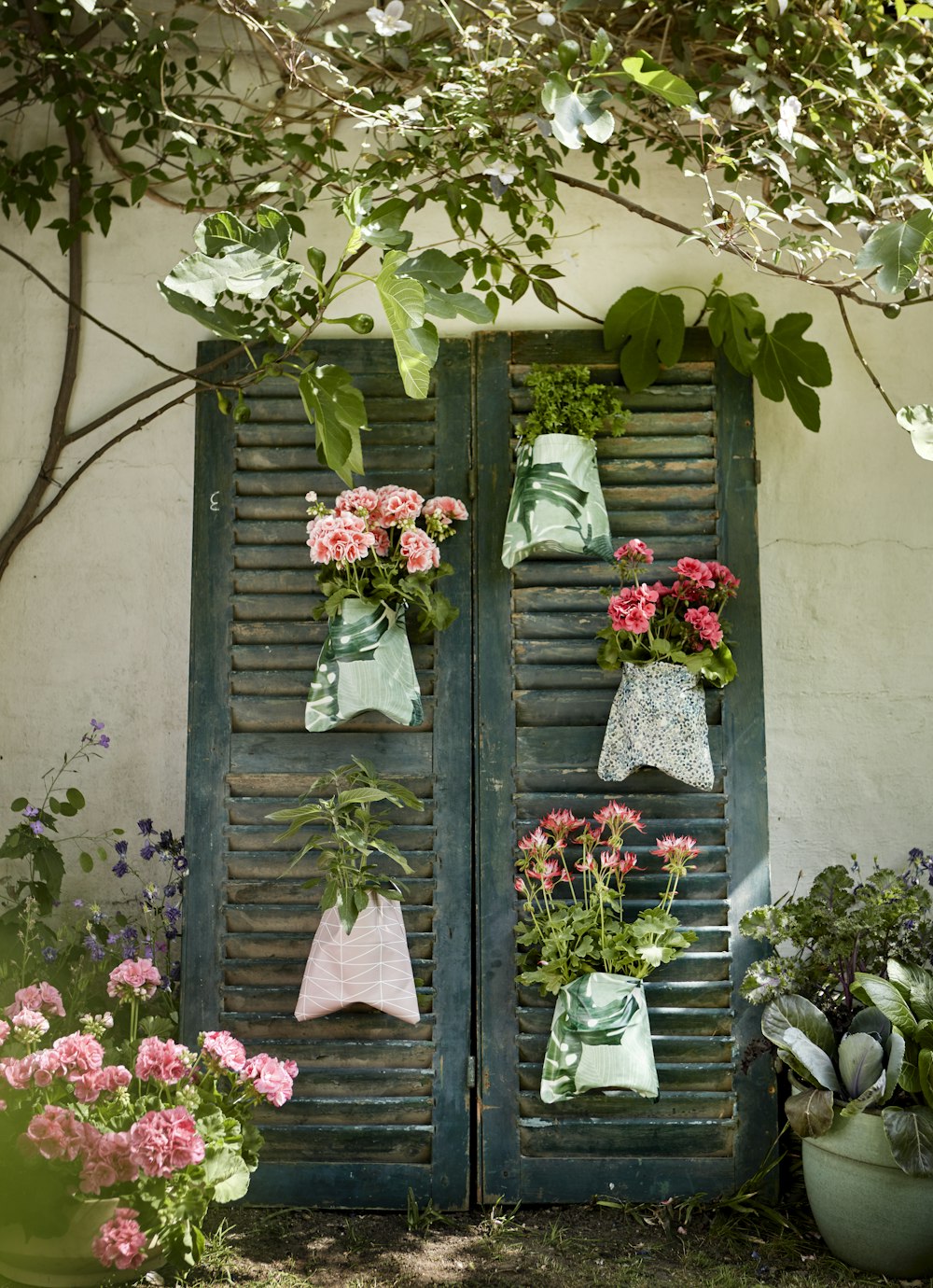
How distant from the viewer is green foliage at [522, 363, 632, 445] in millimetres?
2979

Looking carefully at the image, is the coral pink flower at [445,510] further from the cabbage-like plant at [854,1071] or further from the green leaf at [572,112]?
the cabbage-like plant at [854,1071]

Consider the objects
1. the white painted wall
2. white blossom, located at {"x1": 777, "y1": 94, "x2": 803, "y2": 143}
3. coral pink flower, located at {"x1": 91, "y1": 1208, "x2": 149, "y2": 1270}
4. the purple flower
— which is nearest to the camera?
coral pink flower, located at {"x1": 91, "y1": 1208, "x2": 149, "y2": 1270}

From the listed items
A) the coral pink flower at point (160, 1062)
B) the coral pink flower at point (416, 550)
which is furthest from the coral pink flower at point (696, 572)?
the coral pink flower at point (160, 1062)

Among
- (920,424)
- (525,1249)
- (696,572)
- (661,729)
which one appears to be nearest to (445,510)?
(696,572)

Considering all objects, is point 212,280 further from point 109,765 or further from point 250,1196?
point 250,1196

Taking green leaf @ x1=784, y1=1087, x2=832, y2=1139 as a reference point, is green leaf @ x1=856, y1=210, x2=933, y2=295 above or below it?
above

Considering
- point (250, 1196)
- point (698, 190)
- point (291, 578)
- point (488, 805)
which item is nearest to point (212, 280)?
point (291, 578)

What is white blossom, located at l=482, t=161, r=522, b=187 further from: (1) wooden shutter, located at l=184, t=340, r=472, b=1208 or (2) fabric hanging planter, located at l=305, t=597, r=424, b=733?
(2) fabric hanging planter, located at l=305, t=597, r=424, b=733

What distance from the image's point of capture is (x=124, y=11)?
301 centimetres

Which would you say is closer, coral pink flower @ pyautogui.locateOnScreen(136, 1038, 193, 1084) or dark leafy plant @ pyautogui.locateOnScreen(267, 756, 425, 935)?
coral pink flower @ pyautogui.locateOnScreen(136, 1038, 193, 1084)

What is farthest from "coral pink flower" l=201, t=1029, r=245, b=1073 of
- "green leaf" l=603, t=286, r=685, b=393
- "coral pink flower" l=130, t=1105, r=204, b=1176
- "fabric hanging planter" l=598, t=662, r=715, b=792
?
"green leaf" l=603, t=286, r=685, b=393

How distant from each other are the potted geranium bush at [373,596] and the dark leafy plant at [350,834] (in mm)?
157

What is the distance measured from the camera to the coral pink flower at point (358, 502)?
286cm

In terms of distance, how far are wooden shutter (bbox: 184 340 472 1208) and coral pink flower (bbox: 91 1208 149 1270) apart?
1.86ft
